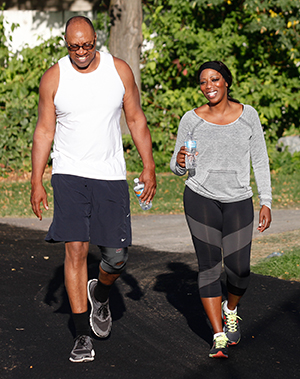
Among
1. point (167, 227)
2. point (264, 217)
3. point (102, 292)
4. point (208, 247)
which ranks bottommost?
point (167, 227)

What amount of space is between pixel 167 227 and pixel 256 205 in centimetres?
207

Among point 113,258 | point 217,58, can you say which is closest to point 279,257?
point 113,258

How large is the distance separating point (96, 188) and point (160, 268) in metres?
2.63

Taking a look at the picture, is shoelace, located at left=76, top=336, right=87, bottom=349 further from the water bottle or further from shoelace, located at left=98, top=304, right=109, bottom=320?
the water bottle

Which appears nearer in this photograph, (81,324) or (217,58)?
(81,324)

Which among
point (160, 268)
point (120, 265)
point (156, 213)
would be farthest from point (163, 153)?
point (120, 265)

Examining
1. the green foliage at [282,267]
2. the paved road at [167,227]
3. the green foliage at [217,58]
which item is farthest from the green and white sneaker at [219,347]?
the green foliage at [217,58]

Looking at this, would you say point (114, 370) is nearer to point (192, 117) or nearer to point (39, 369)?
point (39, 369)

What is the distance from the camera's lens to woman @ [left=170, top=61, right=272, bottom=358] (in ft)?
13.3

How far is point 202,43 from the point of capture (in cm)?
1451

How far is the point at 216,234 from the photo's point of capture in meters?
4.12

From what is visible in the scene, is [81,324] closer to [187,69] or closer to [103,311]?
[103,311]

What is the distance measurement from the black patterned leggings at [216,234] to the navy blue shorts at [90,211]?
47 cm

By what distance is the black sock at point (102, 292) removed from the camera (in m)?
4.40
